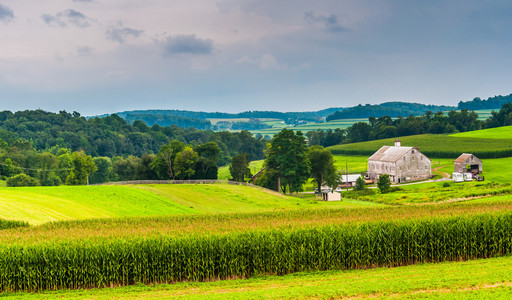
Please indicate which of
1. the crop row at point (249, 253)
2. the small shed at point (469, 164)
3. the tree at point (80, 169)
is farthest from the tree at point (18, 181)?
the crop row at point (249, 253)

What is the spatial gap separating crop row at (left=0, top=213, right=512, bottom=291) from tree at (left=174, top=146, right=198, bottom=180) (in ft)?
255

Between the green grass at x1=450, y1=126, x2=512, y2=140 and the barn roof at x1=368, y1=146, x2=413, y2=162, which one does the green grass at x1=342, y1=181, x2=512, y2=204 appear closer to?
the barn roof at x1=368, y1=146, x2=413, y2=162

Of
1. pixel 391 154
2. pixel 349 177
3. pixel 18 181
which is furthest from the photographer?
pixel 391 154

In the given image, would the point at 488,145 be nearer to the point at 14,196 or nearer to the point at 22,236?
the point at 14,196

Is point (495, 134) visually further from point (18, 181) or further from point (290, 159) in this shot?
point (18, 181)

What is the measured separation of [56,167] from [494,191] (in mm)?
112708

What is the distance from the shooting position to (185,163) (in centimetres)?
10681

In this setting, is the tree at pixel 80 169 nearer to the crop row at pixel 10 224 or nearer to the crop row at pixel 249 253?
the crop row at pixel 10 224

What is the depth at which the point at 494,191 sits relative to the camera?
7306cm

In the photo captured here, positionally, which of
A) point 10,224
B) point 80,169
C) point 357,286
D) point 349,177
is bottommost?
point 349,177

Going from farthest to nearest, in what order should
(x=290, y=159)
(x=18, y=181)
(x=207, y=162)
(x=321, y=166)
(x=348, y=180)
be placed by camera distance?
(x=348, y=180) → (x=18, y=181) → (x=321, y=166) → (x=207, y=162) → (x=290, y=159)

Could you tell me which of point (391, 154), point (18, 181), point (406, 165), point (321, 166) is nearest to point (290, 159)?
point (321, 166)

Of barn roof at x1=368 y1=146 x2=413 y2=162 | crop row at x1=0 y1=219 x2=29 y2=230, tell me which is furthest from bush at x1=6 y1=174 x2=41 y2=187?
crop row at x1=0 y1=219 x2=29 y2=230

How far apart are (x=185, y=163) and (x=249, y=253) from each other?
8028 cm
